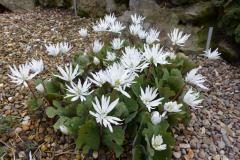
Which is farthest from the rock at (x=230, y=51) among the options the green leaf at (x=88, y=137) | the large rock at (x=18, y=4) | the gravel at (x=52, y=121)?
the large rock at (x=18, y=4)

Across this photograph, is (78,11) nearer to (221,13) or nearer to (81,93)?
(221,13)

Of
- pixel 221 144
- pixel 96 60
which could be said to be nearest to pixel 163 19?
pixel 96 60

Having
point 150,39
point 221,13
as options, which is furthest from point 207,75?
point 150,39

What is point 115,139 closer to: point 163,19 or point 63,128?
point 63,128

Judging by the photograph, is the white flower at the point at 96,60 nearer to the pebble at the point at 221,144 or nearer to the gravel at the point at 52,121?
the gravel at the point at 52,121

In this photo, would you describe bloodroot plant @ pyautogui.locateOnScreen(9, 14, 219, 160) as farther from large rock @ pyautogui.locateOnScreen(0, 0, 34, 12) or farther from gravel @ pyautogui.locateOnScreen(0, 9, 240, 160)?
large rock @ pyautogui.locateOnScreen(0, 0, 34, 12)

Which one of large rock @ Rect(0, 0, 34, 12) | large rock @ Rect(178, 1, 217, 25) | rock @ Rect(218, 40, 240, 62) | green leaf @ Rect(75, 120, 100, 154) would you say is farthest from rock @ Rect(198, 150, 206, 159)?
large rock @ Rect(0, 0, 34, 12)
